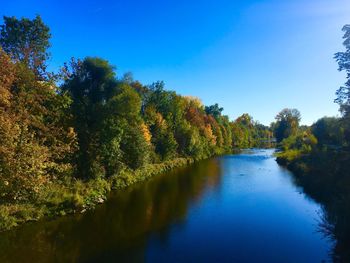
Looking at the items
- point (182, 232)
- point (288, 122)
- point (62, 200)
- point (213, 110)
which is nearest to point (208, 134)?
point (213, 110)

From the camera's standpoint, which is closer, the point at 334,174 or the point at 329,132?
the point at 334,174

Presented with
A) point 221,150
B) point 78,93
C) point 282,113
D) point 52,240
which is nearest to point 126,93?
point 78,93

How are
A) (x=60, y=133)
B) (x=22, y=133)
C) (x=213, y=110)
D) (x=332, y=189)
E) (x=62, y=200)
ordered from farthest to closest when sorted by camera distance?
(x=213, y=110) → (x=332, y=189) → (x=60, y=133) → (x=62, y=200) → (x=22, y=133)

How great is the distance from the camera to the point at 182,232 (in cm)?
1884

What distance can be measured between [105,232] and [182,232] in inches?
201

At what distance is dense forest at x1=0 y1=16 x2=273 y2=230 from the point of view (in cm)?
1788

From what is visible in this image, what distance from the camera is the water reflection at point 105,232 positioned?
15.4 m

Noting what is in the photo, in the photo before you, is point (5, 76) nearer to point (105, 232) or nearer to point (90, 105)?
point (105, 232)

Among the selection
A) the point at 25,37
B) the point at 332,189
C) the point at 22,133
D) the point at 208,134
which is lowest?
the point at 332,189

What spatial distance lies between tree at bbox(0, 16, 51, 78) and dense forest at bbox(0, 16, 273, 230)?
0.07 m

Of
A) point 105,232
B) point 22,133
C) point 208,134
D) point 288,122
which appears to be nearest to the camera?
point 22,133

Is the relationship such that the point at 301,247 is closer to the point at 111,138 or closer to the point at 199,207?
the point at 199,207

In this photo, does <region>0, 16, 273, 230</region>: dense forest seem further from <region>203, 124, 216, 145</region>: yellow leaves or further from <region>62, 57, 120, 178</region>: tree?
<region>203, 124, 216, 145</region>: yellow leaves

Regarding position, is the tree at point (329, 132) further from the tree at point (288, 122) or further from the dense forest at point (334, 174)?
the tree at point (288, 122)
